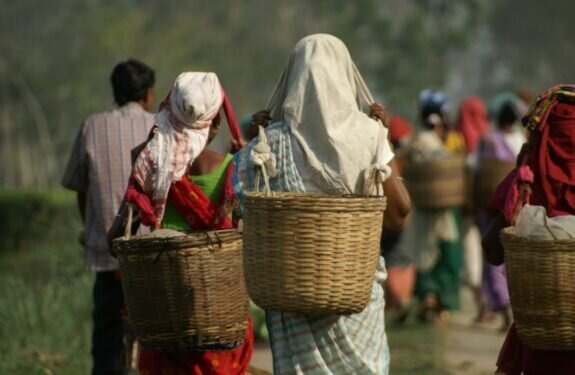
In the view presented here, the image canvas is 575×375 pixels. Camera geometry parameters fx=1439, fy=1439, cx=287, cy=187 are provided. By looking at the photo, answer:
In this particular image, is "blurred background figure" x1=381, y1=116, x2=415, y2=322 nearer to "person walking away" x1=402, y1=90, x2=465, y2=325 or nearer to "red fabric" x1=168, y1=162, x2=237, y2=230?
"person walking away" x1=402, y1=90, x2=465, y2=325

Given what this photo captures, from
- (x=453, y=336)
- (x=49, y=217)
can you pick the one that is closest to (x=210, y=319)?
(x=453, y=336)

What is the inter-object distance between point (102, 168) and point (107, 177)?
5 centimetres

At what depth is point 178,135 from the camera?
5867mm

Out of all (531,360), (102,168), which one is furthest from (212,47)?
(531,360)

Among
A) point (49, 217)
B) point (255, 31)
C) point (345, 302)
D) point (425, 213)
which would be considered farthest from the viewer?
point (255, 31)

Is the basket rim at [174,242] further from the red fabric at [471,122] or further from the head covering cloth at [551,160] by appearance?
the red fabric at [471,122]

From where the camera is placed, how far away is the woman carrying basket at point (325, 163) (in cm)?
547

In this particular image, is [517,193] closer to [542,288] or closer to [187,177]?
[542,288]

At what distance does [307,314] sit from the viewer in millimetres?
5250

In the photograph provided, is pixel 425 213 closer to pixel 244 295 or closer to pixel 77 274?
pixel 77 274

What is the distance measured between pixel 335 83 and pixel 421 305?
7.56 meters

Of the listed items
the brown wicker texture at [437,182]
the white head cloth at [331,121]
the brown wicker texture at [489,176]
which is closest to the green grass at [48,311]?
the brown wicker texture at [437,182]

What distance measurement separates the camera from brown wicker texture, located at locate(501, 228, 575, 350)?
5.27 metres

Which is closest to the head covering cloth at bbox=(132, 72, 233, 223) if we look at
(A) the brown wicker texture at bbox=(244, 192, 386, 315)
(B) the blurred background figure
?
(A) the brown wicker texture at bbox=(244, 192, 386, 315)
